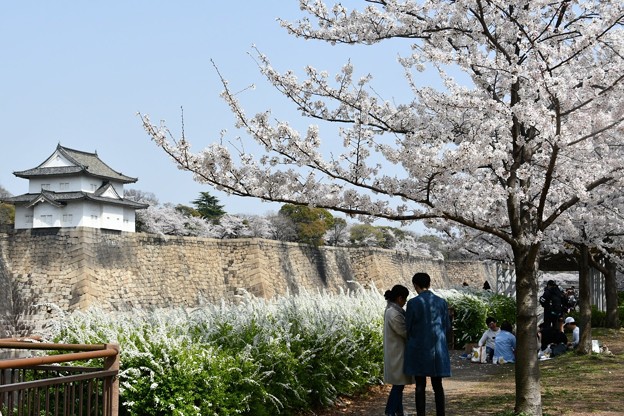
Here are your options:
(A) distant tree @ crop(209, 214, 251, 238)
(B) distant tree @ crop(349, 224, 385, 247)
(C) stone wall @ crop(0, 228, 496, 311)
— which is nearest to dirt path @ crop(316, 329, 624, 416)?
(C) stone wall @ crop(0, 228, 496, 311)

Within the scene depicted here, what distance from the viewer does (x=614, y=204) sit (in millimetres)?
11914

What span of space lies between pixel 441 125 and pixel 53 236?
69.5 feet

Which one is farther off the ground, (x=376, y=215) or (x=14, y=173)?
(x=14, y=173)

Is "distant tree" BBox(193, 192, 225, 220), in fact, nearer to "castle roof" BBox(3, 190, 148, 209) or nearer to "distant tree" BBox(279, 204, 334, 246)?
"distant tree" BBox(279, 204, 334, 246)

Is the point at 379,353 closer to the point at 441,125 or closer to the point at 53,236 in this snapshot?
the point at 441,125

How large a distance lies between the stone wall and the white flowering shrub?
35.7 feet

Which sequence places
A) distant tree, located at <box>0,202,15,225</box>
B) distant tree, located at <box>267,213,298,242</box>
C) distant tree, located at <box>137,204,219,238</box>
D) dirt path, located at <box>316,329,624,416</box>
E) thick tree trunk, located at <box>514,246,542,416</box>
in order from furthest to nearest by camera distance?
distant tree, located at <box>267,213,298,242</box>
distant tree, located at <box>137,204,219,238</box>
distant tree, located at <box>0,202,15,225</box>
dirt path, located at <box>316,329,624,416</box>
thick tree trunk, located at <box>514,246,542,416</box>

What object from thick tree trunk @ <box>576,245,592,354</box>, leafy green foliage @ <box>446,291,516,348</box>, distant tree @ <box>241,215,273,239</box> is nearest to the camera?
thick tree trunk @ <box>576,245,592,354</box>

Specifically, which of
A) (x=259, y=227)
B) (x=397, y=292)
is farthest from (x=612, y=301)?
(x=259, y=227)

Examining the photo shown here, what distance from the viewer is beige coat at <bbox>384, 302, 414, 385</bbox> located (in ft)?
23.8

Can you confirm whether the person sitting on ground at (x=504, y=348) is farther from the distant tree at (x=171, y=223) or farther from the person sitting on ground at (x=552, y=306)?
the distant tree at (x=171, y=223)

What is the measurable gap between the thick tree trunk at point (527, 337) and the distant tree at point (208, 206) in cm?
4934

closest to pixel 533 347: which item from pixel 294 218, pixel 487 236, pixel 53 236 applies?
pixel 487 236

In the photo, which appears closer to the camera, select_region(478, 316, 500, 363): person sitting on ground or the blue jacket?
the blue jacket
